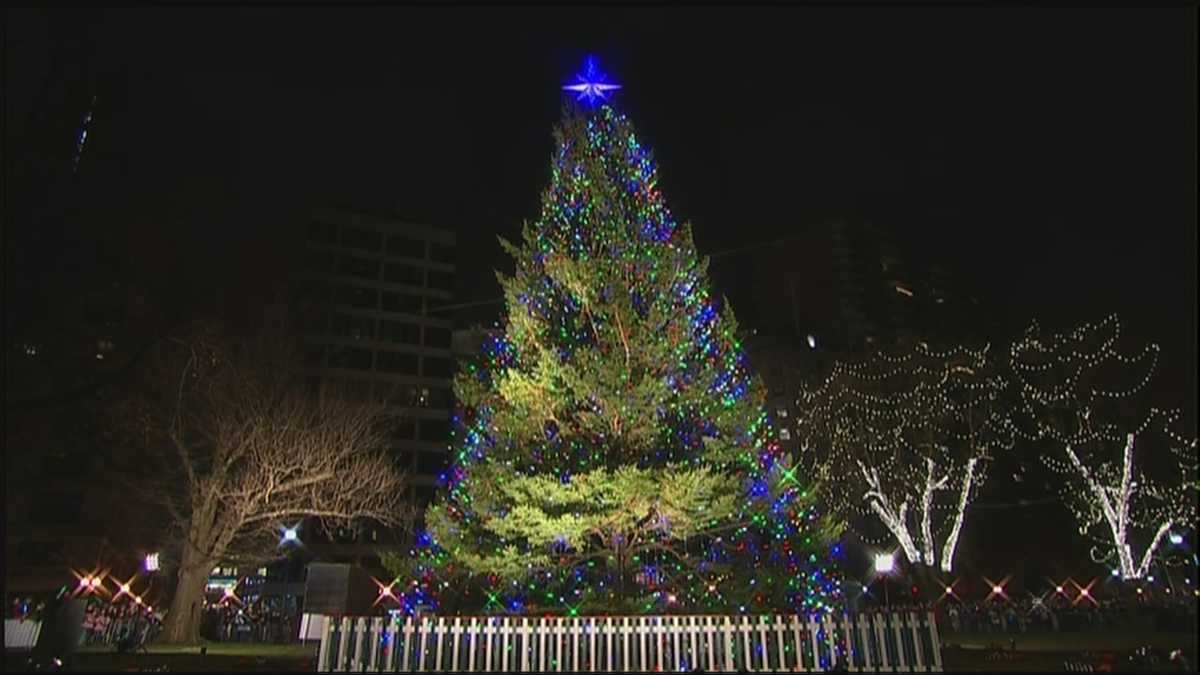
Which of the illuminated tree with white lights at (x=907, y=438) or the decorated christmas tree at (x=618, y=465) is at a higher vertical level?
the illuminated tree with white lights at (x=907, y=438)

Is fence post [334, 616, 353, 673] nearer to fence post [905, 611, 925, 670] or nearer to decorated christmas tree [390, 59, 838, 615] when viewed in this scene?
decorated christmas tree [390, 59, 838, 615]

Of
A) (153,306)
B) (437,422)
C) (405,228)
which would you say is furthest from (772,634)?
(405,228)

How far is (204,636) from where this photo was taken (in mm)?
24422

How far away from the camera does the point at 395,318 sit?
66.3 metres

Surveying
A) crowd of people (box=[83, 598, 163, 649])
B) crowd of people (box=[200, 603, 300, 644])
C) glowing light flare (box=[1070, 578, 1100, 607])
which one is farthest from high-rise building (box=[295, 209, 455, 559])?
glowing light flare (box=[1070, 578, 1100, 607])

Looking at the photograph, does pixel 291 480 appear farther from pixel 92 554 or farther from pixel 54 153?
pixel 92 554

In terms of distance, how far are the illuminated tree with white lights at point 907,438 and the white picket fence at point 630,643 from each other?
2182cm

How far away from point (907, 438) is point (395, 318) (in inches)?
1812

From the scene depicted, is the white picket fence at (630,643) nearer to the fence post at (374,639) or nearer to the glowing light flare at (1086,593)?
the fence post at (374,639)

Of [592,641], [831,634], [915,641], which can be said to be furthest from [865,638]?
[592,641]

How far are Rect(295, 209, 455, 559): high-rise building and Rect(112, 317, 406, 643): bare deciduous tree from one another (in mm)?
39056

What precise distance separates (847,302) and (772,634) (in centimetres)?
6620

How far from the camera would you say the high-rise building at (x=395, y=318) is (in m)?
63.2

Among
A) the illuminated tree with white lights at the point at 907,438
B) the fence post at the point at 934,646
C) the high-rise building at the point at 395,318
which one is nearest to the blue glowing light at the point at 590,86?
the fence post at the point at 934,646
